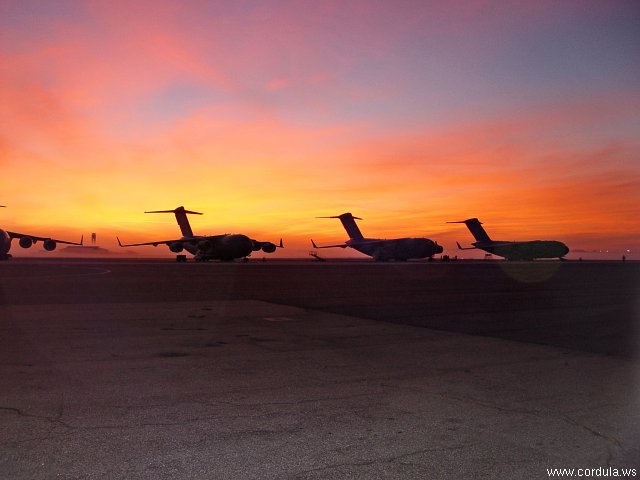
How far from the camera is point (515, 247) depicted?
93.4 meters

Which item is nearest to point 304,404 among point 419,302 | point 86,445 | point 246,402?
point 246,402

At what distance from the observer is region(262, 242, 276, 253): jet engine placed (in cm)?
7150

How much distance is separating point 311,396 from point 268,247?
64.9 meters

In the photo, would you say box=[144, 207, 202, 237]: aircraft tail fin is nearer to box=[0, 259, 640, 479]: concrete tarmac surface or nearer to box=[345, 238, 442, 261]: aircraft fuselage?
box=[345, 238, 442, 261]: aircraft fuselage

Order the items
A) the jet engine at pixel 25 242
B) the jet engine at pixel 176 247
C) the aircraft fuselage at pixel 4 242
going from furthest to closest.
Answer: the jet engine at pixel 176 247 → the jet engine at pixel 25 242 → the aircraft fuselage at pixel 4 242

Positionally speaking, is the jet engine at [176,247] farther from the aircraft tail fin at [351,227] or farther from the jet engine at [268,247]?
the aircraft tail fin at [351,227]

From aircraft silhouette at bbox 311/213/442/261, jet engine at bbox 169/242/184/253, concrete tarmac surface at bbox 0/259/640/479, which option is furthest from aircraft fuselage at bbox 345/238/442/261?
concrete tarmac surface at bbox 0/259/640/479

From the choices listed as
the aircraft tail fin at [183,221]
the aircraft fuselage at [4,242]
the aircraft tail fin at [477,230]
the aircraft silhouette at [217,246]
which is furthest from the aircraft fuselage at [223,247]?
the aircraft tail fin at [477,230]

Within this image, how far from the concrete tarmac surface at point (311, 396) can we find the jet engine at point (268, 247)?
56379mm

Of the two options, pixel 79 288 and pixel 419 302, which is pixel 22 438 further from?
pixel 79 288

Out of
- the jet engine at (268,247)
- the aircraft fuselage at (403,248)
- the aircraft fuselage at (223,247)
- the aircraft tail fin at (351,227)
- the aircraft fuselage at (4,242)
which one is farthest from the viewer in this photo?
the aircraft tail fin at (351,227)

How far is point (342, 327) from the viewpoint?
13.2 metres

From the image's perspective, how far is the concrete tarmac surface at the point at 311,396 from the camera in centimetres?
492

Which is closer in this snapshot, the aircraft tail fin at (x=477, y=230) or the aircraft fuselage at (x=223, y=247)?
the aircraft fuselage at (x=223, y=247)
